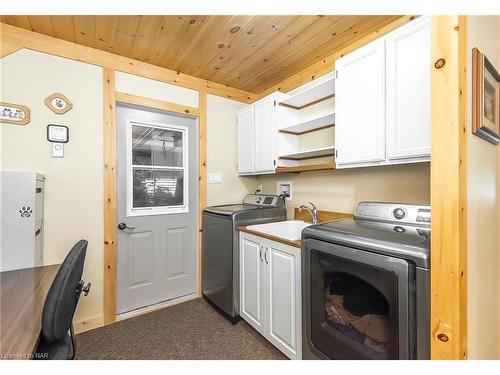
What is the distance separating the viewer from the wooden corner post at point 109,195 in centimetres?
207

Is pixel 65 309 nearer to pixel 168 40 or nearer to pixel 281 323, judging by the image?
pixel 281 323

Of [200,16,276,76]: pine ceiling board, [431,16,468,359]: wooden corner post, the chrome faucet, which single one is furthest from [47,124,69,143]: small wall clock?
[431,16,468,359]: wooden corner post

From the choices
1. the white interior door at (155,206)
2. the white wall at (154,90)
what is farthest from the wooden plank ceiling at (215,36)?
the white interior door at (155,206)

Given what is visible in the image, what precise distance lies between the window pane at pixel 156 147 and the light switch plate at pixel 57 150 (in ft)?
1.86

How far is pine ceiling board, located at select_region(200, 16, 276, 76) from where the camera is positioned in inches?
66.1

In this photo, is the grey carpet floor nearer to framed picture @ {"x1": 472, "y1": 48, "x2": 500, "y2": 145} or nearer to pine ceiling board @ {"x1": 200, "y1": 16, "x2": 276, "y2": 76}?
framed picture @ {"x1": 472, "y1": 48, "x2": 500, "y2": 145}

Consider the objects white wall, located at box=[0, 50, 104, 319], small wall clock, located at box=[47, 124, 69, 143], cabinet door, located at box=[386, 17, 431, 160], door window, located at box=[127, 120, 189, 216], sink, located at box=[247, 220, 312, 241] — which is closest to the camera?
cabinet door, located at box=[386, 17, 431, 160]

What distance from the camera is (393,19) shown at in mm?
1671

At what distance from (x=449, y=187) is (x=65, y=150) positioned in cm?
251

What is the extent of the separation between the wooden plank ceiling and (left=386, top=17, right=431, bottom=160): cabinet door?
0.47 meters

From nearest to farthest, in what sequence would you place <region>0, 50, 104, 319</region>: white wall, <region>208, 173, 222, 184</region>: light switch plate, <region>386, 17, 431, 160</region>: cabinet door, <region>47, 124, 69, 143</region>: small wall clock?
<region>386, 17, 431, 160</region>: cabinet door → <region>0, 50, 104, 319</region>: white wall → <region>47, 124, 69, 143</region>: small wall clock → <region>208, 173, 222, 184</region>: light switch plate

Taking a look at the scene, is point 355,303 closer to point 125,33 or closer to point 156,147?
point 156,147

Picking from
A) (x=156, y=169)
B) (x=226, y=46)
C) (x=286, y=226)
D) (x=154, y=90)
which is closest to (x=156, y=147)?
(x=156, y=169)

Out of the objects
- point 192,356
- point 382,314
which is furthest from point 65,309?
point 382,314
